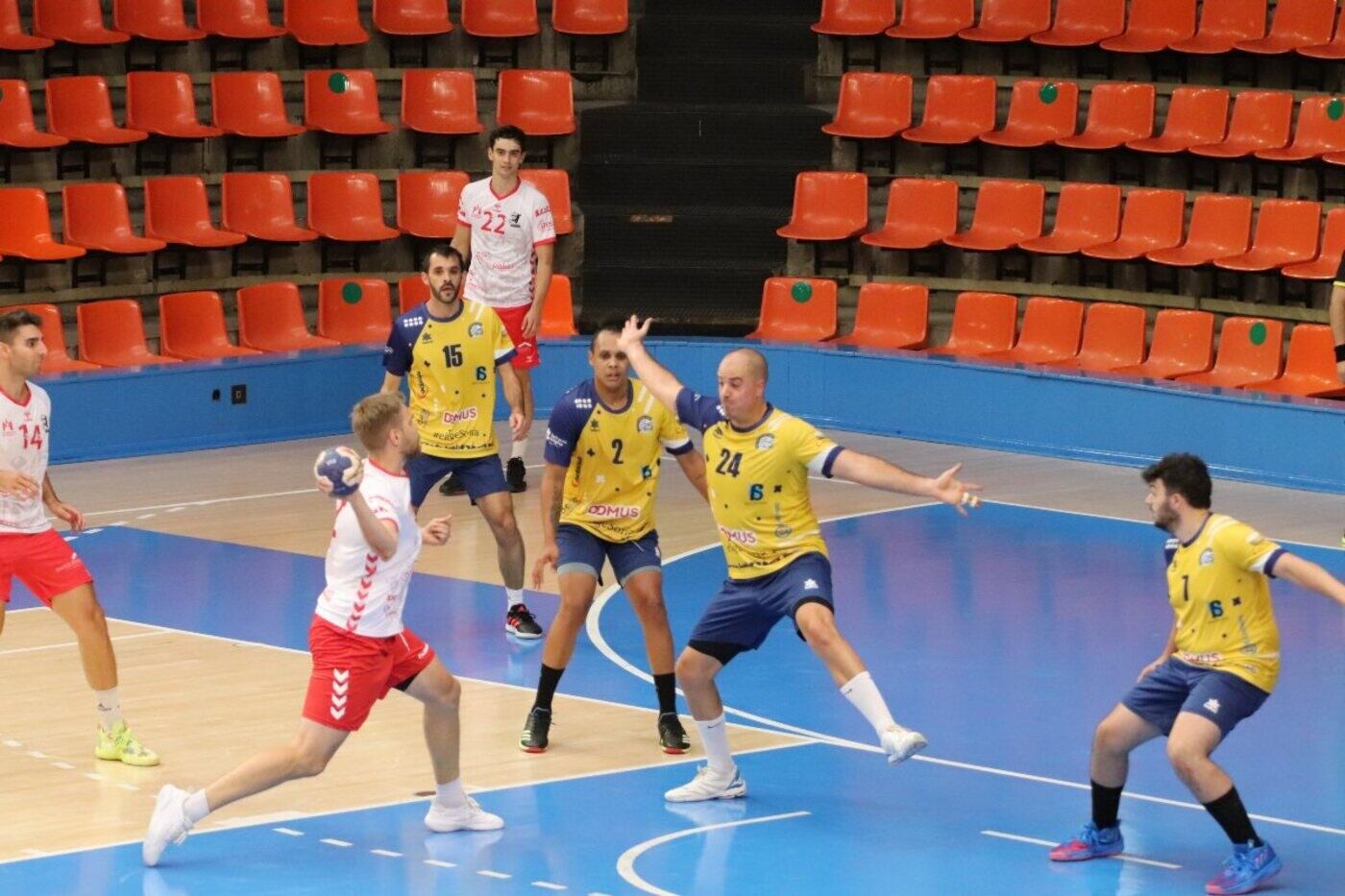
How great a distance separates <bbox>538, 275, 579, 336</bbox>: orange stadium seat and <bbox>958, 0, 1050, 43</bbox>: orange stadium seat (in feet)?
13.2

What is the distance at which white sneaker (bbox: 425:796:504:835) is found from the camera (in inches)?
362

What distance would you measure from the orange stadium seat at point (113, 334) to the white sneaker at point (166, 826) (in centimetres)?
988

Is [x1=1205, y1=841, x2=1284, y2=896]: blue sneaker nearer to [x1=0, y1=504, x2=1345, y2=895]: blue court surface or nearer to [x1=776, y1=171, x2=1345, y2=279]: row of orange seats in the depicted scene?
[x1=0, y1=504, x2=1345, y2=895]: blue court surface

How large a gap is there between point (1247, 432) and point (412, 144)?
7.89 meters

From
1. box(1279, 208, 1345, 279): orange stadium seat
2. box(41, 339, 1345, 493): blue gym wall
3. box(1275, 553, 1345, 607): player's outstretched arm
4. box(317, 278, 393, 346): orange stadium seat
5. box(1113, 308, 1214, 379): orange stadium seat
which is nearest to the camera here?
box(1275, 553, 1345, 607): player's outstretched arm

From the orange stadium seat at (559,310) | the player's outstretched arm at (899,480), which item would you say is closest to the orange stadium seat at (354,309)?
the orange stadium seat at (559,310)

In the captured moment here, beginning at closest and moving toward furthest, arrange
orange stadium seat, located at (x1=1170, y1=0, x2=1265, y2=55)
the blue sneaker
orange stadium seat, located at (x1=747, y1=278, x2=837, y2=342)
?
the blue sneaker
orange stadium seat, located at (x1=1170, y1=0, x2=1265, y2=55)
orange stadium seat, located at (x1=747, y1=278, x2=837, y2=342)

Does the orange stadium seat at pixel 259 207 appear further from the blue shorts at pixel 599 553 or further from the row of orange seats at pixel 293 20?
the blue shorts at pixel 599 553

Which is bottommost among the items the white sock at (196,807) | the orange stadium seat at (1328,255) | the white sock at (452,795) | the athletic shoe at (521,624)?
the athletic shoe at (521,624)

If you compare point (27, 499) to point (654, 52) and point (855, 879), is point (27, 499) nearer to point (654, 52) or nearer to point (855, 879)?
point (855, 879)

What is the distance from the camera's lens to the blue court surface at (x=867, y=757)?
8.73 m

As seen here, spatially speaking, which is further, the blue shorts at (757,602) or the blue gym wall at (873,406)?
the blue gym wall at (873,406)

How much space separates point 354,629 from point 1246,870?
3235 millimetres

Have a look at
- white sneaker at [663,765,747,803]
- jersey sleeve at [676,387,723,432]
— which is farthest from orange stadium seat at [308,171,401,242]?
white sneaker at [663,765,747,803]
